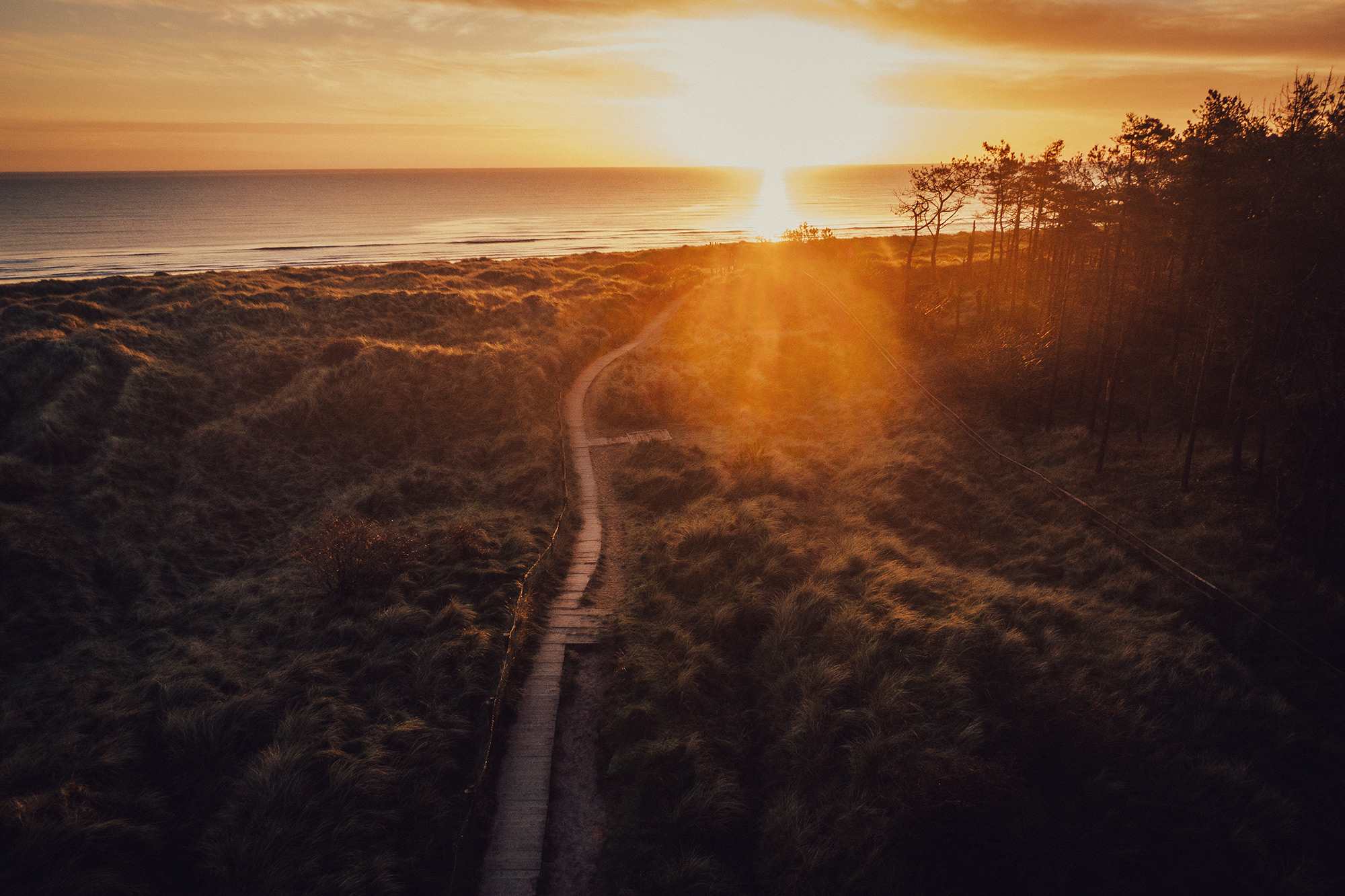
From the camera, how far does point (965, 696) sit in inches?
423

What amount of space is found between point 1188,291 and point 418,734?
98.0 ft

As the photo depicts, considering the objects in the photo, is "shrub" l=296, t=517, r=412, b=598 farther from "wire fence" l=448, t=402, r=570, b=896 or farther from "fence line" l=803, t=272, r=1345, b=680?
"fence line" l=803, t=272, r=1345, b=680

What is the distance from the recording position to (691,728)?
11602 millimetres

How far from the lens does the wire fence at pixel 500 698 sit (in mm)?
9148

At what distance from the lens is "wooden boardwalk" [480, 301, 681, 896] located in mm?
9289

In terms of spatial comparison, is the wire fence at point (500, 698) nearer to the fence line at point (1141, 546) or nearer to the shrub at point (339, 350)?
the fence line at point (1141, 546)

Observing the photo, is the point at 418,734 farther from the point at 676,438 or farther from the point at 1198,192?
the point at 1198,192

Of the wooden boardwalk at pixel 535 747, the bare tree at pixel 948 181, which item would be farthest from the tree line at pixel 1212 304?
the wooden boardwalk at pixel 535 747

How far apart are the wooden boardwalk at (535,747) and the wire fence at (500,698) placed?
344 mm

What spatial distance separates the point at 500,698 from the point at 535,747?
1.32 m

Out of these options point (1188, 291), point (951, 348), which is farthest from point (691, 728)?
point (951, 348)

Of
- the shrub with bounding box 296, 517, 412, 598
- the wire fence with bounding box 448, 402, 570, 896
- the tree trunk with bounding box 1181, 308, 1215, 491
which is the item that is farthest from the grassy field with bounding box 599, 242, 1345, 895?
the shrub with bounding box 296, 517, 412, 598

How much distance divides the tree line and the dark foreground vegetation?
21512mm

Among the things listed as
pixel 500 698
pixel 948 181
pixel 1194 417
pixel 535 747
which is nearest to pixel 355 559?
pixel 500 698
